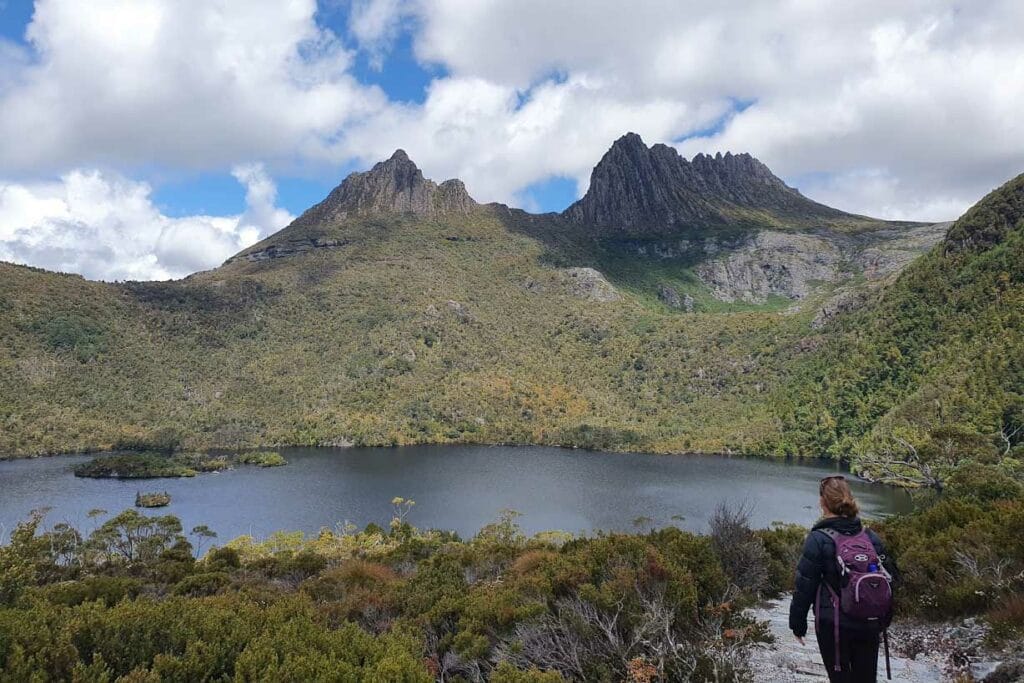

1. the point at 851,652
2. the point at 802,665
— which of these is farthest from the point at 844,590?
the point at 802,665

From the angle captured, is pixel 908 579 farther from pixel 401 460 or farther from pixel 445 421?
pixel 445 421

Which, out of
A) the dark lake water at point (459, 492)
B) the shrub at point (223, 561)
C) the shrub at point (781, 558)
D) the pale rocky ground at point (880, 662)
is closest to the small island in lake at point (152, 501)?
the dark lake water at point (459, 492)

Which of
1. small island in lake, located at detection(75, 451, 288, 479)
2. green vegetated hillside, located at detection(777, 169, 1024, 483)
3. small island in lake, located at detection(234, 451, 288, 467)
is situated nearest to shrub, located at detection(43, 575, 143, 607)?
green vegetated hillside, located at detection(777, 169, 1024, 483)

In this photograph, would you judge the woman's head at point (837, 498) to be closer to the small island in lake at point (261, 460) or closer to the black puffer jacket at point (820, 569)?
the black puffer jacket at point (820, 569)

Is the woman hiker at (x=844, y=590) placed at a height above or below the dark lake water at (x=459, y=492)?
above

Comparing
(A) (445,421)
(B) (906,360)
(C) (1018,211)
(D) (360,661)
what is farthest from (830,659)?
(A) (445,421)

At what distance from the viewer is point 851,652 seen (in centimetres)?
513

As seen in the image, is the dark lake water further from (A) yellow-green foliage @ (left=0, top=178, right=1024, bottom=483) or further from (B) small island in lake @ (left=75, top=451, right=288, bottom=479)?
(A) yellow-green foliage @ (left=0, top=178, right=1024, bottom=483)

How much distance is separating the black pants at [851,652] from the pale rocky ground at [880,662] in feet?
12.1

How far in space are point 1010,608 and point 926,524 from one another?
262 inches

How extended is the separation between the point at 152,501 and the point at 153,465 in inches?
1352

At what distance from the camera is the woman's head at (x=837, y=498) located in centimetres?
511

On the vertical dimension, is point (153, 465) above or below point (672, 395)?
below

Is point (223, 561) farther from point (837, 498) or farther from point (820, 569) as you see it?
point (837, 498)
